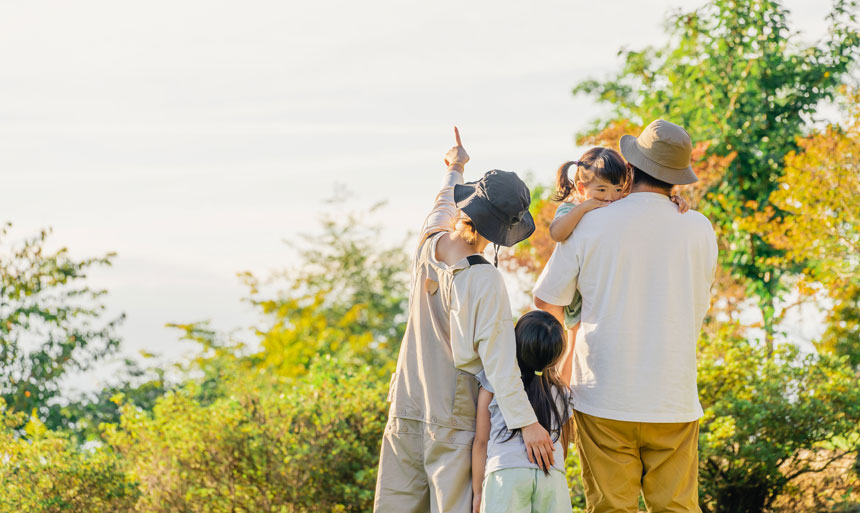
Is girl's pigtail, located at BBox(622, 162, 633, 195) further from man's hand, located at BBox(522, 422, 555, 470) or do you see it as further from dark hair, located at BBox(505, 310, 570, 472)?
man's hand, located at BBox(522, 422, 555, 470)

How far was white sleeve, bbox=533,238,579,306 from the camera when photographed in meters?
2.97

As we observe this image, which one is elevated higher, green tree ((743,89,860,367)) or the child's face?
green tree ((743,89,860,367))

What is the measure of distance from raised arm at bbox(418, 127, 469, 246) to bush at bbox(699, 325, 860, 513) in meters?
2.61

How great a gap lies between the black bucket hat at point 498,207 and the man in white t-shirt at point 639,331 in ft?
0.66

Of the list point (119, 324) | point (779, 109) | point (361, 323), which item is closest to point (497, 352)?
point (119, 324)

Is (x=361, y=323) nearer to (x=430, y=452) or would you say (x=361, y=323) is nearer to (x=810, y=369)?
(x=810, y=369)

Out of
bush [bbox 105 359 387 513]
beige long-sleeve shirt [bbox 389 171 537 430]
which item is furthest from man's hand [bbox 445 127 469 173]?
bush [bbox 105 359 387 513]

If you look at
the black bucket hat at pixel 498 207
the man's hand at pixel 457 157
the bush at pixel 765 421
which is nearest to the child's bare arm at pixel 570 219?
the black bucket hat at pixel 498 207

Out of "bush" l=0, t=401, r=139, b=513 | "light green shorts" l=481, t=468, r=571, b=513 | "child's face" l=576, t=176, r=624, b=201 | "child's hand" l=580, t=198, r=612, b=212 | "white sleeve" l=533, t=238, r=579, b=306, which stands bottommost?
"bush" l=0, t=401, r=139, b=513

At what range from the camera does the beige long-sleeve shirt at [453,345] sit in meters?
2.75

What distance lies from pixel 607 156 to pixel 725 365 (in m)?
2.88

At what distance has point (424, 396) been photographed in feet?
9.55

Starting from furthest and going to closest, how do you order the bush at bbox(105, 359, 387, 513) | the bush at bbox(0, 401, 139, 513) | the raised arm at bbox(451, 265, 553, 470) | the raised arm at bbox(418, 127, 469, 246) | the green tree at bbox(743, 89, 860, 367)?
1. the green tree at bbox(743, 89, 860, 367)
2. the bush at bbox(105, 359, 387, 513)
3. the bush at bbox(0, 401, 139, 513)
4. the raised arm at bbox(418, 127, 469, 246)
5. the raised arm at bbox(451, 265, 553, 470)

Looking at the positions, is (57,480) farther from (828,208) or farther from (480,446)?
(828,208)
